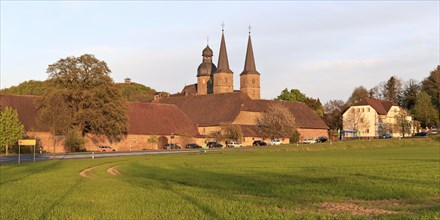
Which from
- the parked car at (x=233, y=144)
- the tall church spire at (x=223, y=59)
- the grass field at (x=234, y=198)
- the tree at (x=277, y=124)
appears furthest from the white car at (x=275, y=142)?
the grass field at (x=234, y=198)

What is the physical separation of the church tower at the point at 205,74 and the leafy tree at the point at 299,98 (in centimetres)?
1959

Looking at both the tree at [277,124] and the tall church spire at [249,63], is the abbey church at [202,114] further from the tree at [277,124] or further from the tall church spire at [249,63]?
the tree at [277,124]

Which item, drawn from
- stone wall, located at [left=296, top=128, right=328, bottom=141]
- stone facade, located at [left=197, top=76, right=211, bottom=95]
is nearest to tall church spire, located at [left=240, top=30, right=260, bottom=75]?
stone facade, located at [left=197, top=76, right=211, bottom=95]

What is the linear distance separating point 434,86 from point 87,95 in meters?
87.7

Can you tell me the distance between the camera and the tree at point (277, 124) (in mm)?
103188

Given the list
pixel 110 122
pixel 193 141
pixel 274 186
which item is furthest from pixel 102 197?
pixel 193 141

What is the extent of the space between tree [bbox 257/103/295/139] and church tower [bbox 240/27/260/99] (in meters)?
34.4

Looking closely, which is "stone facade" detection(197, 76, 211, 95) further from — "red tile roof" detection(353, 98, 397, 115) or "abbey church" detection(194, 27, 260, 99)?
"red tile roof" detection(353, 98, 397, 115)

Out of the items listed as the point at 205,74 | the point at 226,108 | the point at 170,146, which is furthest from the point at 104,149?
the point at 205,74

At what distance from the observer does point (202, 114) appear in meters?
110

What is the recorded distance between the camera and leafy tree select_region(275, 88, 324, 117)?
145m

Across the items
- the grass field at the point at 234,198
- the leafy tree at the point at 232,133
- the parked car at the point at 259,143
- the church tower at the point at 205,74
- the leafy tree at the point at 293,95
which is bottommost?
the grass field at the point at 234,198

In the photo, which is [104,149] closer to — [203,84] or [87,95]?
[87,95]

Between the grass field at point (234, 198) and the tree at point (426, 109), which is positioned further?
the tree at point (426, 109)
